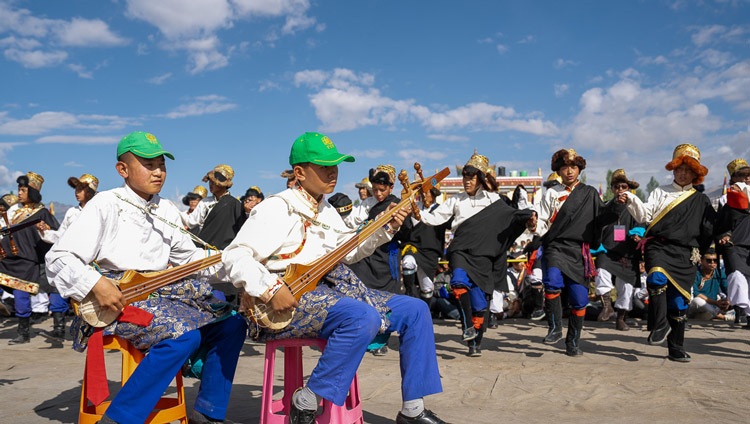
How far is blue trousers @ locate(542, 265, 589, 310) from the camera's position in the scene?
6.27 metres

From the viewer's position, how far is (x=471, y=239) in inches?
256

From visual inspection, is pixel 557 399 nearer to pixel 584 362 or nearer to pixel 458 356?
pixel 584 362

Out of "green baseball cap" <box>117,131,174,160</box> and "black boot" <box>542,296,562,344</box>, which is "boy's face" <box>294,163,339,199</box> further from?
"black boot" <box>542,296,562,344</box>

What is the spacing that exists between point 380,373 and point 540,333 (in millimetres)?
3525

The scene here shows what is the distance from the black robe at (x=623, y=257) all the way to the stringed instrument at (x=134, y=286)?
5826mm

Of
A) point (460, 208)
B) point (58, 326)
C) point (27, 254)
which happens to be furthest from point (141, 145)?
point (27, 254)

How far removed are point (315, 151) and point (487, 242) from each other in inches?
140

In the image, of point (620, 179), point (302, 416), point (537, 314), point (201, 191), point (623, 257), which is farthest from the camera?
point (201, 191)

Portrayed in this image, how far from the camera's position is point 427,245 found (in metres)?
7.78

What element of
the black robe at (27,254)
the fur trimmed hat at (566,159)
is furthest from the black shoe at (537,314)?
the black robe at (27,254)

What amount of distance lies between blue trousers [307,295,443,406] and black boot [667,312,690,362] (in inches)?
146

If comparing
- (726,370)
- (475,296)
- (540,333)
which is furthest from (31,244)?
(726,370)

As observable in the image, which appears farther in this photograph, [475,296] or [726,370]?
[475,296]

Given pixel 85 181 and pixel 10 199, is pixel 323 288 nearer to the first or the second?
pixel 85 181
